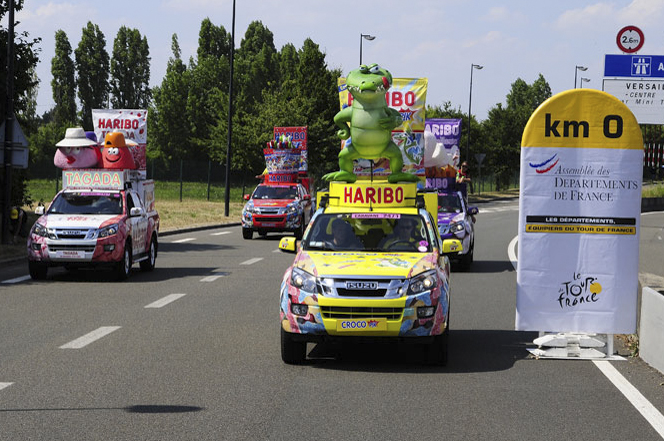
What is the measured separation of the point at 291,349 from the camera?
9.27 metres

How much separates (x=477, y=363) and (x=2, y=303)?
7016 mm

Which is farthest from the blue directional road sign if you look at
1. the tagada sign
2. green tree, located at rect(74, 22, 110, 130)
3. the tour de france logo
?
green tree, located at rect(74, 22, 110, 130)

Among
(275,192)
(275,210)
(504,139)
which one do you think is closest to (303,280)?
(275,210)

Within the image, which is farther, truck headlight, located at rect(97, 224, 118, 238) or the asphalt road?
truck headlight, located at rect(97, 224, 118, 238)

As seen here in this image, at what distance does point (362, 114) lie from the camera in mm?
14320

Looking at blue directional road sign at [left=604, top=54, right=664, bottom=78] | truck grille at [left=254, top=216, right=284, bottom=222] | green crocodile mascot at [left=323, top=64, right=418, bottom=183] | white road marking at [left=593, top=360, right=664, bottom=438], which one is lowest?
white road marking at [left=593, top=360, right=664, bottom=438]

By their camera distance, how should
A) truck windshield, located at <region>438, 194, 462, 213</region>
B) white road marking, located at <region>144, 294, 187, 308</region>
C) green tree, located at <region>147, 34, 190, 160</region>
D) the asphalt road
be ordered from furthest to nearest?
green tree, located at <region>147, 34, 190, 160</region> → truck windshield, located at <region>438, 194, 462, 213</region> → white road marking, located at <region>144, 294, 187, 308</region> → the asphalt road

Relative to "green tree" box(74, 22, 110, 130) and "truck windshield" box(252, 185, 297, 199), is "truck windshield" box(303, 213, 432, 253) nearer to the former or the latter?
"truck windshield" box(252, 185, 297, 199)

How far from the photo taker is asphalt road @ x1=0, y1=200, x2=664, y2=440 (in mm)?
6781

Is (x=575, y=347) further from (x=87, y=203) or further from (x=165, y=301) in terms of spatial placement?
(x=87, y=203)

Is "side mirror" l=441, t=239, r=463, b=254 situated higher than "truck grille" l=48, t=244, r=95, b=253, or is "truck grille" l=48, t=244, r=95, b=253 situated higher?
"side mirror" l=441, t=239, r=463, b=254

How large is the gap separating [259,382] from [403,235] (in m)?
2.61

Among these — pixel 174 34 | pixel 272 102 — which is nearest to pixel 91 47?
pixel 174 34

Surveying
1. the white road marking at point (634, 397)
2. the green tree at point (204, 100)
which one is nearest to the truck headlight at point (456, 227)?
the white road marking at point (634, 397)
